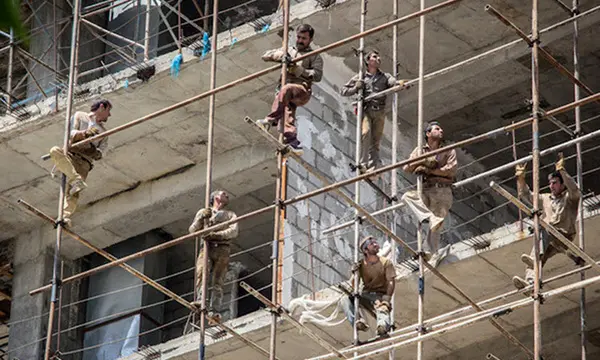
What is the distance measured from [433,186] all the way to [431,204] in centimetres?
21

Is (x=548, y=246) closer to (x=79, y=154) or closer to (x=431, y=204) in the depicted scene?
(x=431, y=204)

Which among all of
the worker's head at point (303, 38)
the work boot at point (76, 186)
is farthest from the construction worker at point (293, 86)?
the work boot at point (76, 186)

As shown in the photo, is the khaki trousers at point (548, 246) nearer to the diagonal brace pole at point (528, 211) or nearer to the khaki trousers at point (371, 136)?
the diagonal brace pole at point (528, 211)

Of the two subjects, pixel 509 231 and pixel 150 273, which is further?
pixel 150 273

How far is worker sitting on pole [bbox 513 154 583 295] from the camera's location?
12.3 m

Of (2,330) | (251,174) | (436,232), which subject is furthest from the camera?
(2,330)

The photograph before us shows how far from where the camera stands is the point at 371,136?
1484 cm

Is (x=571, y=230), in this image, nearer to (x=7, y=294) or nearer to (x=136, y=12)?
(x=136, y=12)

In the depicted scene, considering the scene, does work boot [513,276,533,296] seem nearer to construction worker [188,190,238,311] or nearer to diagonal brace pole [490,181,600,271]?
diagonal brace pole [490,181,600,271]

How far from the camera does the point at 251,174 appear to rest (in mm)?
18625

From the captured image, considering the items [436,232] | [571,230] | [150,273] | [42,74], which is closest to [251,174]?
[150,273]

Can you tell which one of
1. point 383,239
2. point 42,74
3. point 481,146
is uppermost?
point 42,74

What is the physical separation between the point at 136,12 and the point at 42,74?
1698mm

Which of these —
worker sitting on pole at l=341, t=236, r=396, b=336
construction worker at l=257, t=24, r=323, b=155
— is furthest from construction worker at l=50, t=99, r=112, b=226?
worker sitting on pole at l=341, t=236, r=396, b=336
